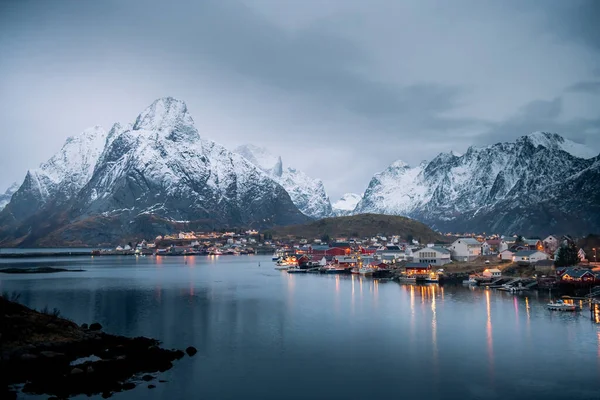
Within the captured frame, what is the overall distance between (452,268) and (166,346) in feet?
238

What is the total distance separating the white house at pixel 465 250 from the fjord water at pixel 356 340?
33754 millimetres

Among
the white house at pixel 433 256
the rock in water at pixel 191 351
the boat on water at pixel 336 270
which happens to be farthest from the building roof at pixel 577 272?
the boat on water at pixel 336 270

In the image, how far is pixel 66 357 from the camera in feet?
117

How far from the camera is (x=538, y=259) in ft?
306

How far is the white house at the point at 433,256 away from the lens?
10925 cm

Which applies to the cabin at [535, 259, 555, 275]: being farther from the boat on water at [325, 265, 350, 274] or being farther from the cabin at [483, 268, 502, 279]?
the boat on water at [325, 265, 350, 274]

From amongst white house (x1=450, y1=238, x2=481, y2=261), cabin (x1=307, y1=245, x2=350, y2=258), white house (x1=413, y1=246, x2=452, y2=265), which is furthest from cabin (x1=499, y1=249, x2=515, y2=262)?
cabin (x1=307, y1=245, x2=350, y2=258)

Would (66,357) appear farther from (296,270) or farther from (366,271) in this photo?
(296,270)

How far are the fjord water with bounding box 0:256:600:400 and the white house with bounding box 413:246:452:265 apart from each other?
1090 inches

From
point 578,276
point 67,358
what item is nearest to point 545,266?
point 578,276

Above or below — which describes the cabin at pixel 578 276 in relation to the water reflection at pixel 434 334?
above

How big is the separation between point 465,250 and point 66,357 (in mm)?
94040

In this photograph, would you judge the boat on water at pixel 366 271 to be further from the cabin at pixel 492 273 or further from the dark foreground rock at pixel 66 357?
the dark foreground rock at pixel 66 357

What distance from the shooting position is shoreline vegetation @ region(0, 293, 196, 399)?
102ft
